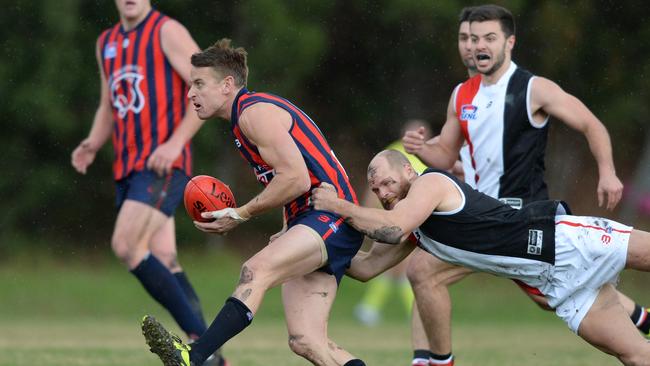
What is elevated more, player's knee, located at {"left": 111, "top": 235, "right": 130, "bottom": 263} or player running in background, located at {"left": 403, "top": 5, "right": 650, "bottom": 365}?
player running in background, located at {"left": 403, "top": 5, "right": 650, "bottom": 365}

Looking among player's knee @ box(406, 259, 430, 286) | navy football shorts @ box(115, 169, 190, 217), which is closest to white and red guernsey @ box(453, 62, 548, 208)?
player's knee @ box(406, 259, 430, 286)

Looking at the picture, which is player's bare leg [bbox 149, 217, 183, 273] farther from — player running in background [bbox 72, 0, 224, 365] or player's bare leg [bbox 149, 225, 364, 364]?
player's bare leg [bbox 149, 225, 364, 364]

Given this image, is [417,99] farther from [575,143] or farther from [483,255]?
[483,255]

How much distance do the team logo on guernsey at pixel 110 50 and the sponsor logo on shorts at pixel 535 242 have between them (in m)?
3.06

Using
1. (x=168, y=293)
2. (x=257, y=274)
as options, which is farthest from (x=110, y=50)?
(x=257, y=274)

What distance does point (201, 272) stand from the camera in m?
15.5

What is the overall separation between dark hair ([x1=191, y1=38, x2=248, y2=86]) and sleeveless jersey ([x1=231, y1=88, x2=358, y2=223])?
0.28 ft

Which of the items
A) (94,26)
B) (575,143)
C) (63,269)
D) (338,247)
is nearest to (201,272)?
(63,269)

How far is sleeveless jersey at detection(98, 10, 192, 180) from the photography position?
686 centimetres

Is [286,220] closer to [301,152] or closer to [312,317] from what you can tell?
[301,152]

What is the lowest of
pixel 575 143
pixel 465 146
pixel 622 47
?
pixel 575 143

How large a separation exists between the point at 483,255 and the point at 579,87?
480 inches

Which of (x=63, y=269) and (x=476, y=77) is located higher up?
(x=476, y=77)

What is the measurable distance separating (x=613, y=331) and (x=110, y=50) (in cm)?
355
